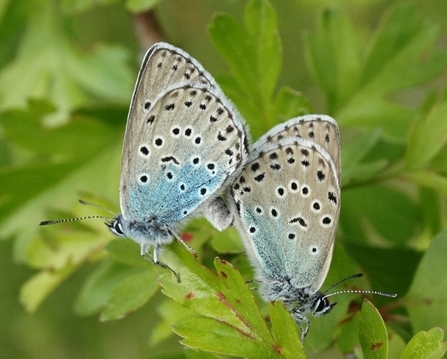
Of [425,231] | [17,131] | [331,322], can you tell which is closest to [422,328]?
A: [331,322]

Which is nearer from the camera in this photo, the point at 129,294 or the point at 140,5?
the point at 129,294

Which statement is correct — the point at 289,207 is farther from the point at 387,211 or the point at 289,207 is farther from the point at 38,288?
the point at 38,288

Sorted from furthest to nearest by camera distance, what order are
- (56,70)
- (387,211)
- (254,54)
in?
(56,70)
(387,211)
(254,54)

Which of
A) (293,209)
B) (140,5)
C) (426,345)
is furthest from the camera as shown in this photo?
(140,5)

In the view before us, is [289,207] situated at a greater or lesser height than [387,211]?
greater

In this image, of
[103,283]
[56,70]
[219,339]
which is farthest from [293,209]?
[56,70]

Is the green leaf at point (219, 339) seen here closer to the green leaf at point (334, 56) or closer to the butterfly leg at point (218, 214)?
the butterfly leg at point (218, 214)

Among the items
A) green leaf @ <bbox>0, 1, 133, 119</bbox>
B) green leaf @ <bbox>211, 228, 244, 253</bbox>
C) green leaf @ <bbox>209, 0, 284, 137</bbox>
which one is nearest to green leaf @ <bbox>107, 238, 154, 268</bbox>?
green leaf @ <bbox>211, 228, 244, 253</bbox>
